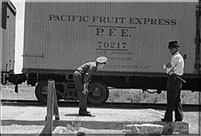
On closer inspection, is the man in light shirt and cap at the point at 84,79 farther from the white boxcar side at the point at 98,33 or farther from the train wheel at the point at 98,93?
the train wheel at the point at 98,93

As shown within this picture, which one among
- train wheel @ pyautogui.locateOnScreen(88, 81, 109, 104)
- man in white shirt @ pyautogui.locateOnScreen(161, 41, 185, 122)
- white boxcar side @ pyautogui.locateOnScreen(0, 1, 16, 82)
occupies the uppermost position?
white boxcar side @ pyautogui.locateOnScreen(0, 1, 16, 82)

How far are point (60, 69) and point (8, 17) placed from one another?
11.5 feet

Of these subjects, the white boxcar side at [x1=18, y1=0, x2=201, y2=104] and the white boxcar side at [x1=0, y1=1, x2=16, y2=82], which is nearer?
the white boxcar side at [x1=18, y1=0, x2=201, y2=104]

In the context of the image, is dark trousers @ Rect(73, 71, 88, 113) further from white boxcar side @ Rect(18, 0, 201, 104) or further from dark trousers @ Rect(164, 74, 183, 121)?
white boxcar side @ Rect(18, 0, 201, 104)

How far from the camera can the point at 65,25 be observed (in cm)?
1460

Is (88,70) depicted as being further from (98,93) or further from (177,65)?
(98,93)

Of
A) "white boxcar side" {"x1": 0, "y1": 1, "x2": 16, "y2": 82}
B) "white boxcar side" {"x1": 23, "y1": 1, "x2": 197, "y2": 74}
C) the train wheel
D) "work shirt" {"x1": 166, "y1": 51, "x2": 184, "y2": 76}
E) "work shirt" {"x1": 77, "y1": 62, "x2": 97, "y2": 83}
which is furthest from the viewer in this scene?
"white boxcar side" {"x1": 0, "y1": 1, "x2": 16, "y2": 82}

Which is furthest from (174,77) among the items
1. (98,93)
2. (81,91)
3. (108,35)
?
(98,93)

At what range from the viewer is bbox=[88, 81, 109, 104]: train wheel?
14899mm

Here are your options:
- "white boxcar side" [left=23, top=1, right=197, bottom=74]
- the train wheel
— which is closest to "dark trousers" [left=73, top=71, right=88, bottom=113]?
"white boxcar side" [left=23, top=1, right=197, bottom=74]

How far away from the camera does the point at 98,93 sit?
1496cm

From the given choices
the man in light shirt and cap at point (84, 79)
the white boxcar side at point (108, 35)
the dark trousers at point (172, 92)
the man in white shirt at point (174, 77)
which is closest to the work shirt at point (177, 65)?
the man in white shirt at point (174, 77)

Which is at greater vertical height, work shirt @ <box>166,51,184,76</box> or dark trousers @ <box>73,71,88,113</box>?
work shirt @ <box>166,51,184,76</box>

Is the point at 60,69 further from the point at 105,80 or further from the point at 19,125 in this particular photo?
the point at 19,125
